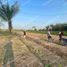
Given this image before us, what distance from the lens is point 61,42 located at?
15.9m

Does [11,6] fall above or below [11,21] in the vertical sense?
above

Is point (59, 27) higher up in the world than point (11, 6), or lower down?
lower down

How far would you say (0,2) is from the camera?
3956 centimetres

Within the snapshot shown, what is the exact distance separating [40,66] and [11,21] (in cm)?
3380

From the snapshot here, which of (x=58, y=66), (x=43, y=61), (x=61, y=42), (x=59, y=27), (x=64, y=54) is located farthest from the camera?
(x=59, y=27)

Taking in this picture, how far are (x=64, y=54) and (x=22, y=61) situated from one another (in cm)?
227

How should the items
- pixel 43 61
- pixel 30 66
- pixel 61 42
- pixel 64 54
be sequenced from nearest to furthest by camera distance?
pixel 30 66 < pixel 43 61 < pixel 64 54 < pixel 61 42

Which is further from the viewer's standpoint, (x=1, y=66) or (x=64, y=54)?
(x=64, y=54)

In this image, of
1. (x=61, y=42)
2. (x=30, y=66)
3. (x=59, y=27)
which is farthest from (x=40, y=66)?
(x=59, y=27)

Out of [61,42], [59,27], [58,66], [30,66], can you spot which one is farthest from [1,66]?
[59,27]

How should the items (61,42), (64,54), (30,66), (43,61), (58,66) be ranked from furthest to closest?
(61,42) → (64,54) → (43,61) → (30,66) → (58,66)

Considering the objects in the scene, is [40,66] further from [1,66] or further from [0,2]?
[0,2]

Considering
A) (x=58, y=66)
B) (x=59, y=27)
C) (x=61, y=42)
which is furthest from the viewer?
(x=59, y=27)

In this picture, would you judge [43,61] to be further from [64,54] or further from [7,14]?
[7,14]
